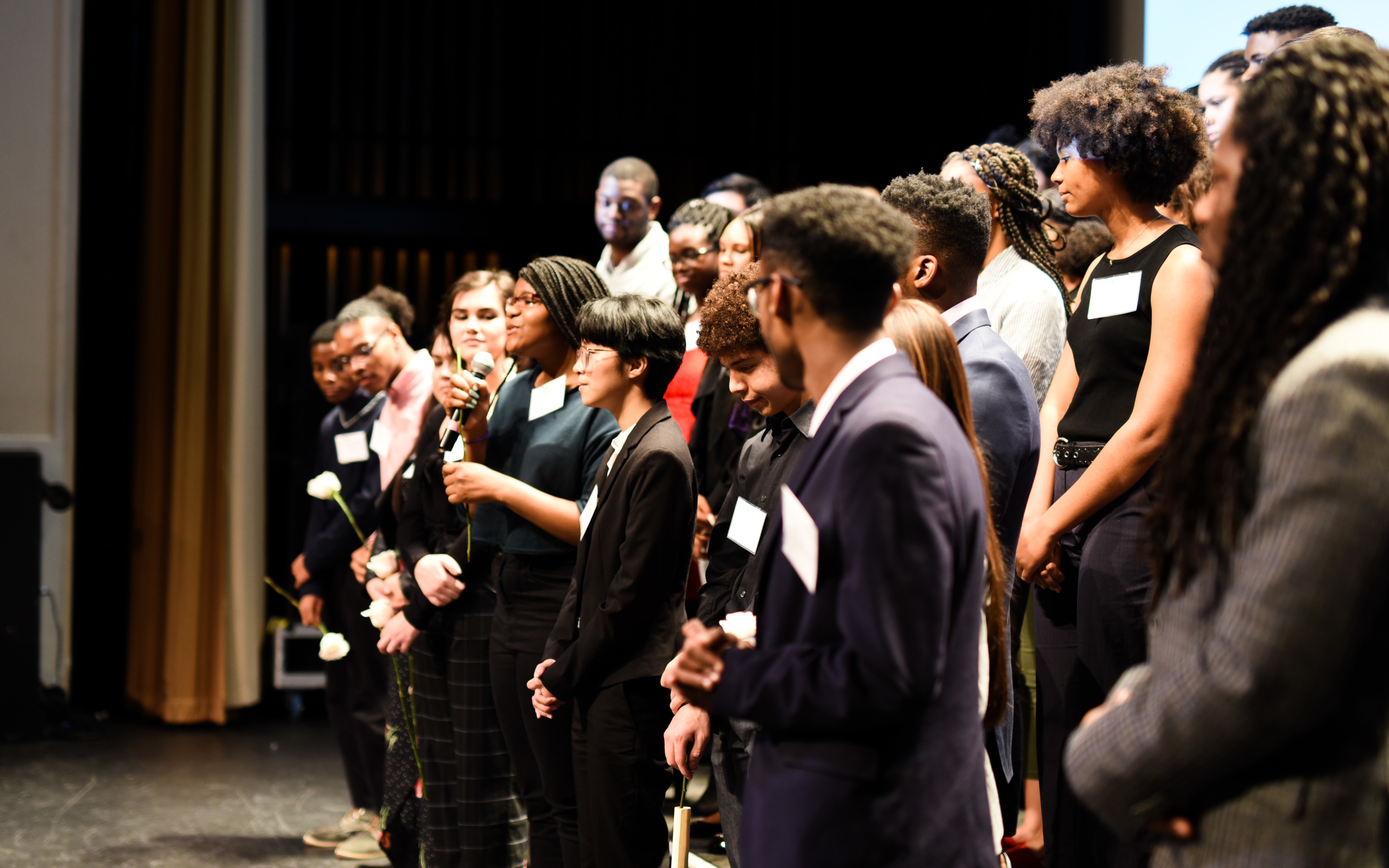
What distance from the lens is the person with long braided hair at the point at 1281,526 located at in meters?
0.88

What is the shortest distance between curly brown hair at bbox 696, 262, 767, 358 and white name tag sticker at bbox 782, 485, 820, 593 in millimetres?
826

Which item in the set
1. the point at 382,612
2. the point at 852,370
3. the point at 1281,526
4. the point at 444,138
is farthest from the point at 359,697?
the point at 444,138

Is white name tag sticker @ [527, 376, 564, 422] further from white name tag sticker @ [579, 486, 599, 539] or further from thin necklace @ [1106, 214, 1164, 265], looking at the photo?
thin necklace @ [1106, 214, 1164, 265]

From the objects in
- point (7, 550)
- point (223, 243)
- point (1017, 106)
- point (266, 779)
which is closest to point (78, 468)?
point (7, 550)

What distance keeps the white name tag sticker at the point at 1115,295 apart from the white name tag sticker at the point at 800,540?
3.22 feet

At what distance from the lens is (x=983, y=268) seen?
2432mm

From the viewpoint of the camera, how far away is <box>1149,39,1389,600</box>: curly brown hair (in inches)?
37.2

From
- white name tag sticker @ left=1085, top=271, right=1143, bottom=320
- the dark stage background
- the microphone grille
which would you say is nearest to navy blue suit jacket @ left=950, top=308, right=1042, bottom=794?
white name tag sticker @ left=1085, top=271, right=1143, bottom=320

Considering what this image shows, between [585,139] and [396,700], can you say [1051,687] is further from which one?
[585,139]

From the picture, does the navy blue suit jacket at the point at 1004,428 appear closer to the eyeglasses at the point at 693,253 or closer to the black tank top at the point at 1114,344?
the black tank top at the point at 1114,344


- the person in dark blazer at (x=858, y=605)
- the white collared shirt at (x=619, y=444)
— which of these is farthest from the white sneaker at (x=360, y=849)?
the person in dark blazer at (x=858, y=605)

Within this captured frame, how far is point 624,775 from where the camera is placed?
205 centimetres

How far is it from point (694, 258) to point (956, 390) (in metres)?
2.02

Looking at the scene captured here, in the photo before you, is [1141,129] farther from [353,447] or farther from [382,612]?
[353,447]
